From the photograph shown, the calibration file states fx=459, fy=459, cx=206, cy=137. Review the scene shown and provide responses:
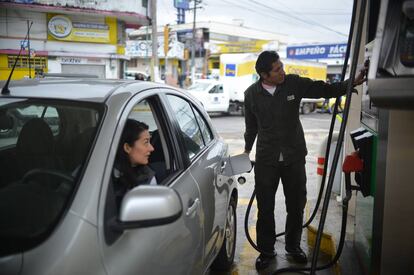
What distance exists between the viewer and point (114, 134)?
6.72 feet

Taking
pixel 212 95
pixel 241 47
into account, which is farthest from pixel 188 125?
pixel 241 47

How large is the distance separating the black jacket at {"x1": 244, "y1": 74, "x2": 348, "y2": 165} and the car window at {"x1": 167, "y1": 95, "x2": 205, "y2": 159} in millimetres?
597

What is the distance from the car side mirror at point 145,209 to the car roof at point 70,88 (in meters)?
0.67

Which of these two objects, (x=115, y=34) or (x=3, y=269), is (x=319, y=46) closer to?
(x=115, y=34)

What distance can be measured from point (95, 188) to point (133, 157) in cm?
67

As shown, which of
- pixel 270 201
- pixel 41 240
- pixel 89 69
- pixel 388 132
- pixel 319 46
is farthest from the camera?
pixel 319 46

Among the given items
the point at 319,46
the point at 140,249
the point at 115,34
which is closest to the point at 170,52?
the point at 319,46

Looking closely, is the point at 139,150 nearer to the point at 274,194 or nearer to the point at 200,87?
the point at 274,194

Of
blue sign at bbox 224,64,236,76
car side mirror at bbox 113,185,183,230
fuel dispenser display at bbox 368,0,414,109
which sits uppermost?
blue sign at bbox 224,64,236,76

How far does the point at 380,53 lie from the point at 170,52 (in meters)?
43.8

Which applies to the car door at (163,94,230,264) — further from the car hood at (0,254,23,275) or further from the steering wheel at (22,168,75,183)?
the car hood at (0,254,23,275)

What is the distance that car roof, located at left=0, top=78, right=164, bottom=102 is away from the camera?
233cm

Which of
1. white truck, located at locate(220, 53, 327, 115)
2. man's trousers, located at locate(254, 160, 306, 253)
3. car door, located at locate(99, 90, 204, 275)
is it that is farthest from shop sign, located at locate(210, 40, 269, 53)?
car door, located at locate(99, 90, 204, 275)

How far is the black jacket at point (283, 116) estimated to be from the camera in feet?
12.3
